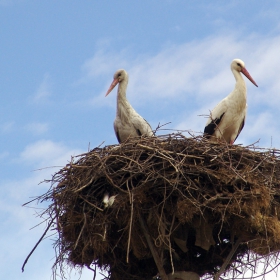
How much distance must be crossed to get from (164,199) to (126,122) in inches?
111

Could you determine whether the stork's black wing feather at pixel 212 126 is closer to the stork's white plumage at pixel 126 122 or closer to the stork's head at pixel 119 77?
the stork's white plumage at pixel 126 122

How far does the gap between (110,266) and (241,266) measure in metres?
1.49

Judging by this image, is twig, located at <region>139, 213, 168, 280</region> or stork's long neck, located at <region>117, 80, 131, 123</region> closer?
twig, located at <region>139, 213, 168, 280</region>

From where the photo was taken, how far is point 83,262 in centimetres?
851

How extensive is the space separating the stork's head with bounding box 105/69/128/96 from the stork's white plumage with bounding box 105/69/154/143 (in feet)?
0.41

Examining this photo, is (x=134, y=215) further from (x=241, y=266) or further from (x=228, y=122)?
(x=228, y=122)

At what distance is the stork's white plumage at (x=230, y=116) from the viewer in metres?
10.6

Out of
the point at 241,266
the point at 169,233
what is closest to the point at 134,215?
the point at 169,233

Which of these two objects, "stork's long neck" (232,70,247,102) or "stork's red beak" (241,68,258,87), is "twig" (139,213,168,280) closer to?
"stork's long neck" (232,70,247,102)

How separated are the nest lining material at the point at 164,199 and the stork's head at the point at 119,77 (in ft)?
8.87

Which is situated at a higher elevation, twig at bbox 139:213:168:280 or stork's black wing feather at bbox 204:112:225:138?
stork's black wing feather at bbox 204:112:225:138

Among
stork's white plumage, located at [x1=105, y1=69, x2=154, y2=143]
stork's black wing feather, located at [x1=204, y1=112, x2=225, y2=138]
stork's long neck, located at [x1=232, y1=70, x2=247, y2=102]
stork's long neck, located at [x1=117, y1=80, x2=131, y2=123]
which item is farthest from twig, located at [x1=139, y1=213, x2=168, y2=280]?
stork's long neck, located at [x1=232, y1=70, x2=247, y2=102]

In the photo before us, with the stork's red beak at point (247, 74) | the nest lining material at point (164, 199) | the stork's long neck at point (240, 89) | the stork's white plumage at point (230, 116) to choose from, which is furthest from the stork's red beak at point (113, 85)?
the nest lining material at point (164, 199)

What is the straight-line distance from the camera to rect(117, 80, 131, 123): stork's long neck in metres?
10.6
